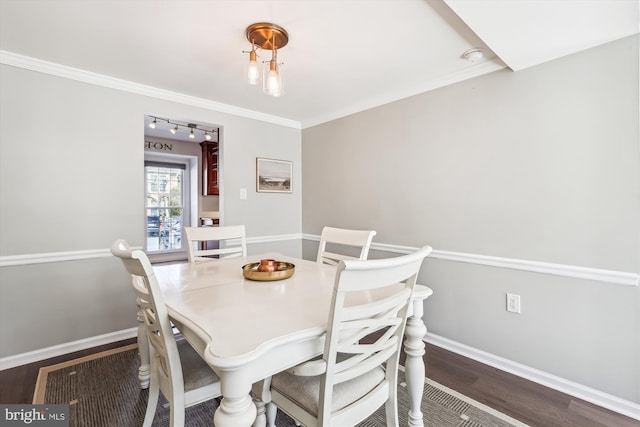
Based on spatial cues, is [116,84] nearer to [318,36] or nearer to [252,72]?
[252,72]

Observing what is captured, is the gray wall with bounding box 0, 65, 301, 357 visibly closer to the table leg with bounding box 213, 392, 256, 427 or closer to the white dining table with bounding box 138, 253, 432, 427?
the white dining table with bounding box 138, 253, 432, 427

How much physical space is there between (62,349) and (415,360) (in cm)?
263

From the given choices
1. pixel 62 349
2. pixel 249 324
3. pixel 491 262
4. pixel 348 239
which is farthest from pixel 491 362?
pixel 62 349

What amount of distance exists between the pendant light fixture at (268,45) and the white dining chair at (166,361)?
1.11 m

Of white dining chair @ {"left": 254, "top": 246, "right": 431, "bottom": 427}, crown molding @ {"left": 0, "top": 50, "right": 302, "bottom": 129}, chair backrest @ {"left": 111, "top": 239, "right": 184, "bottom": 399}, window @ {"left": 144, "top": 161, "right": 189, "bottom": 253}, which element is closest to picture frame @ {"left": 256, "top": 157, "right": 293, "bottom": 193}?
crown molding @ {"left": 0, "top": 50, "right": 302, "bottom": 129}

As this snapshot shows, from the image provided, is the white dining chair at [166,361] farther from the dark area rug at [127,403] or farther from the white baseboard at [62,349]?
the white baseboard at [62,349]

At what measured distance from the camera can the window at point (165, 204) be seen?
5211 mm

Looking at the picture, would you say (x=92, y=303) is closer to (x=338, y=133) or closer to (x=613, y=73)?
(x=338, y=133)

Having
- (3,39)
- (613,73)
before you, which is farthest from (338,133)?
(3,39)

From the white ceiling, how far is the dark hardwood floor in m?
2.08

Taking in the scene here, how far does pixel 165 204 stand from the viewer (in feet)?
17.6

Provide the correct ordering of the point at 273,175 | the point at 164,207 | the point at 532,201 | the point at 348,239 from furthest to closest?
the point at 164,207 < the point at 273,175 < the point at 348,239 < the point at 532,201

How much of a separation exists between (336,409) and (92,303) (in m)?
2.38

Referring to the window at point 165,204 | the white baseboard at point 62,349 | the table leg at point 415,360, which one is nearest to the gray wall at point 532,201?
the table leg at point 415,360
